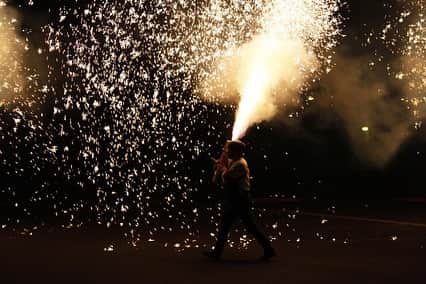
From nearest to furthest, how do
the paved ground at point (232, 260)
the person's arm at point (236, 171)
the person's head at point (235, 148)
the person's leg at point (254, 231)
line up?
the paved ground at point (232, 260) < the person's leg at point (254, 231) < the person's arm at point (236, 171) < the person's head at point (235, 148)

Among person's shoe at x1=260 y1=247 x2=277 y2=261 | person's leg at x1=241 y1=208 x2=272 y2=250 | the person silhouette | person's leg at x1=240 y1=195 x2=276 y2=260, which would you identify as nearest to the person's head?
the person silhouette

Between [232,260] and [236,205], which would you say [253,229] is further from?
[232,260]

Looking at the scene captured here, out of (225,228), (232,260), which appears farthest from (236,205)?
(232,260)

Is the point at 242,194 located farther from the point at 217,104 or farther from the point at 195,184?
the point at 217,104

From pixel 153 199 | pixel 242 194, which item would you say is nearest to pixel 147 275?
pixel 242 194

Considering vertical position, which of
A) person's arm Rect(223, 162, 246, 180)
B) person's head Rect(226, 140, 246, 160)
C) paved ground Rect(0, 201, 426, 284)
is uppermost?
person's head Rect(226, 140, 246, 160)

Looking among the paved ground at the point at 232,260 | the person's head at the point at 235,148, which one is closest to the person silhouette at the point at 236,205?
the person's head at the point at 235,148

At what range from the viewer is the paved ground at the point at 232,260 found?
282 inches

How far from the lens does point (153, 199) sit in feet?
66.0

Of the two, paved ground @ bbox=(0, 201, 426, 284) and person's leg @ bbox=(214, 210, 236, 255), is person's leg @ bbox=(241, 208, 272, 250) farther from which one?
paved ground @ bbox=(0, 201, 426, 284)

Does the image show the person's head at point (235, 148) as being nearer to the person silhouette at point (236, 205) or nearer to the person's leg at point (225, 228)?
the person silhouette at point (236, 205)

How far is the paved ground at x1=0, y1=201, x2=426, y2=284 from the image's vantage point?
7156mm

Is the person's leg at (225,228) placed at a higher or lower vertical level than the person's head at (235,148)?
lower

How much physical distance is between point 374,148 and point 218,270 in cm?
1766
